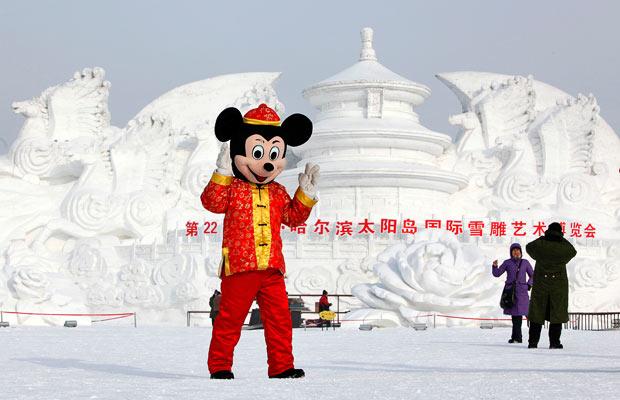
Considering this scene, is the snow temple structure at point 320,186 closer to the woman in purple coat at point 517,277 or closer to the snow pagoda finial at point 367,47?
the snow pagoda finial at point 367,47

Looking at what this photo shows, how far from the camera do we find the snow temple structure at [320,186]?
25.6 meters

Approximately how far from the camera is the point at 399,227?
26.1 m

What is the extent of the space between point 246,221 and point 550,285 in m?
4.71

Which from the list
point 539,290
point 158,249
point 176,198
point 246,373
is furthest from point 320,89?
point 246,373

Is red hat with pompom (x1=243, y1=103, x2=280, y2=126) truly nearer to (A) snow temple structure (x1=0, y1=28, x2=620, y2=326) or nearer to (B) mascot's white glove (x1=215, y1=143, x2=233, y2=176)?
(B) mascot's white glove (x1=215, y1=143, x2=233, y2=176)

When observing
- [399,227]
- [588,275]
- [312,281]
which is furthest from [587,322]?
[312,281]

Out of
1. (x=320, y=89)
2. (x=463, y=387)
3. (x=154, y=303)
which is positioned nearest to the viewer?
(x=463, y=387)

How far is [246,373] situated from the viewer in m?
8.49

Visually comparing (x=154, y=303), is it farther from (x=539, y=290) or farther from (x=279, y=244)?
(x=279, y=244)

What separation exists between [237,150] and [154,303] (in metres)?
17.9

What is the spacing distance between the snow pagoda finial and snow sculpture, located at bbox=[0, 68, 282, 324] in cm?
277

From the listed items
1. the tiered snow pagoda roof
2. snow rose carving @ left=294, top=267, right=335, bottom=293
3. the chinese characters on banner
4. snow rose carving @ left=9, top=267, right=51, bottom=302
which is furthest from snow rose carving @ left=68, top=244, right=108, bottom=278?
the tiered snow pagoda roof

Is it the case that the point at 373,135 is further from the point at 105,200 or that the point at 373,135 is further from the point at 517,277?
the point at 517,277

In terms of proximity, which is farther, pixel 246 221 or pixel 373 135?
pixel 373 135
